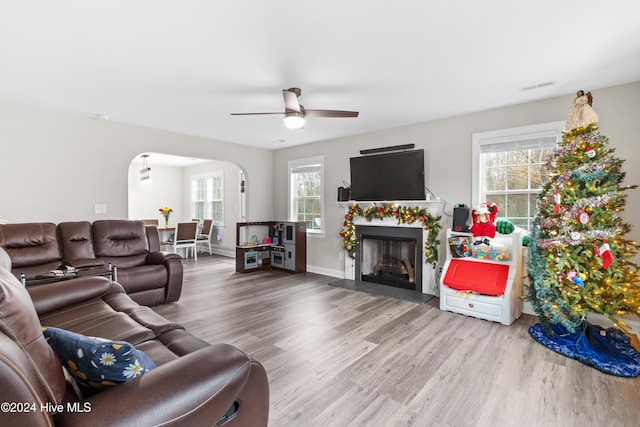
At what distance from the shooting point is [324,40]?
2332 millimetres

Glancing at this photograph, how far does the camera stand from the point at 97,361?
995 mm

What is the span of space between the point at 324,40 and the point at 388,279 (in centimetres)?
369

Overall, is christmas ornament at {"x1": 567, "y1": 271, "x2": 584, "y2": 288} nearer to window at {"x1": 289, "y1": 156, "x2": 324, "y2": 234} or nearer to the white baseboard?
the white baseboard

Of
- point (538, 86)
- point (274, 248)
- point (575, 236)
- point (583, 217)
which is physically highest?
point (538, 86)

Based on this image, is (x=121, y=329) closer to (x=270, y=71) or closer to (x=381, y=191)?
(x=270, y=71)

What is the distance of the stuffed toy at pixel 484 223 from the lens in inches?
140

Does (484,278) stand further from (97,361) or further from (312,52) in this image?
(97,361)

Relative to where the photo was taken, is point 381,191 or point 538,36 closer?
point 538,36

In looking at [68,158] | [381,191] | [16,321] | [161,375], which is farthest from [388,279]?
[68,158]

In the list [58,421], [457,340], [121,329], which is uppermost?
[58,421]

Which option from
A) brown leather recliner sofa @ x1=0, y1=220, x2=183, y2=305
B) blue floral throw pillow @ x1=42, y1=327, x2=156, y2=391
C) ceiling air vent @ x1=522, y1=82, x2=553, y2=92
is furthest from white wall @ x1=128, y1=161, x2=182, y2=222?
ceiling air vent @ x1=522, y1=82, x2=553, y2=92

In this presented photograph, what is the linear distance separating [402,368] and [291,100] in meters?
2.52

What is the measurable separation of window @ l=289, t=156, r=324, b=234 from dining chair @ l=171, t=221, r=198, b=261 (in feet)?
8.40

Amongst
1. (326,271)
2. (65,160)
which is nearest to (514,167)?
(326,271)
